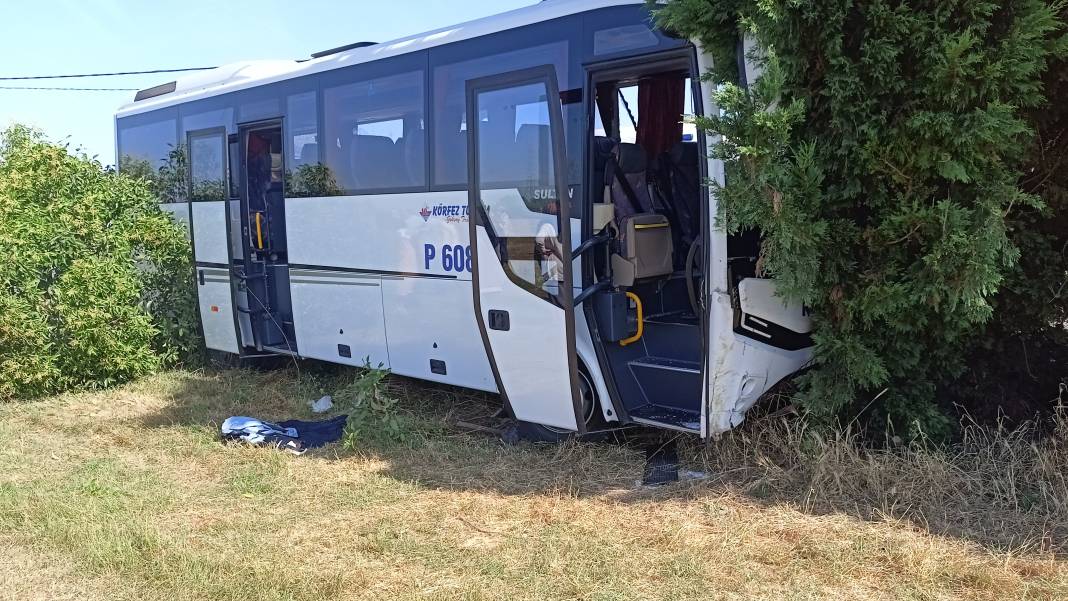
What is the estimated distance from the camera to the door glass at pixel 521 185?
240 inches

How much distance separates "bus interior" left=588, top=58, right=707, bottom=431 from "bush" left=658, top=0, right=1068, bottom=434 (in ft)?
2.88

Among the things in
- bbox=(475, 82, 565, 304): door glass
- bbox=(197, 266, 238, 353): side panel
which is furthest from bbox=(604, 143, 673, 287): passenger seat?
bbox=(197, 266, 238, 353): side panel

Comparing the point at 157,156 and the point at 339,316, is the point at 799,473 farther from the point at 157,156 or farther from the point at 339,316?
the point at 157,156

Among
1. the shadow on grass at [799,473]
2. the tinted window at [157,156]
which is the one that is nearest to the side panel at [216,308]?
the tinted window at [157,156]

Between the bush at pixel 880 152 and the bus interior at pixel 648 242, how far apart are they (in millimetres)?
877

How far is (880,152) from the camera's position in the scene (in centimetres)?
515

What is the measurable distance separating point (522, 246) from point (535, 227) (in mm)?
163

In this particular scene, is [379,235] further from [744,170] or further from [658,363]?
[744,170]

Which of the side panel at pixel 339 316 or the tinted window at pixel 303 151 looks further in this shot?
the tinted window at pixel 303 151

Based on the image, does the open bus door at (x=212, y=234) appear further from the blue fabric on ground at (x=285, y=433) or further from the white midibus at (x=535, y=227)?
the blue fabric on ground at (x=285, y=433)

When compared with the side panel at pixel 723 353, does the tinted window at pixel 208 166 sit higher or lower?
higher

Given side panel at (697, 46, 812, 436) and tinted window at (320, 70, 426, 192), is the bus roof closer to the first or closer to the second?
tinted window at (320, 70, 426, 192)

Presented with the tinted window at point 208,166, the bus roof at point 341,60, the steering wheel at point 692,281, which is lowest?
the steering wheel at point 692,281

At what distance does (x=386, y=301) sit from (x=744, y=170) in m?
3.94
